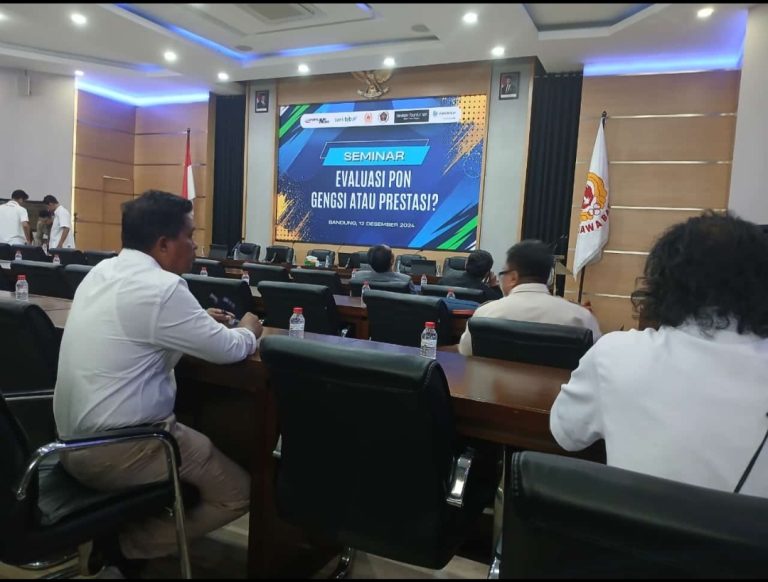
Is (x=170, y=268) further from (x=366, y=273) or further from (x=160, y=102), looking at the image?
(x=160, y=102)

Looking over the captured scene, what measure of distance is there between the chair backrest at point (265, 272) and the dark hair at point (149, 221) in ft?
8.29

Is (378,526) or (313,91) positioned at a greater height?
(313,91)

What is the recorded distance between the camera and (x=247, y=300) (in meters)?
3.04

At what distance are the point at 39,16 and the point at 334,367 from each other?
721 mm

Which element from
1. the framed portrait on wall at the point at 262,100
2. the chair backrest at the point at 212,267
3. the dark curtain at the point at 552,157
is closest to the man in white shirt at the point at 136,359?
the chair backrest at the point at 212,267

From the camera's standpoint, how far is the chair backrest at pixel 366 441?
41.8 inches

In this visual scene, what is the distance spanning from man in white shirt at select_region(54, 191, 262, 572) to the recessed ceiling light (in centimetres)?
103

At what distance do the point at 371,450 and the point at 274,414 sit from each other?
0.43 meters

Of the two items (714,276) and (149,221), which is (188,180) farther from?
(714,276)

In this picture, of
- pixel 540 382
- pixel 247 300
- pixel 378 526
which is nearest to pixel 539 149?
pixel 247 300

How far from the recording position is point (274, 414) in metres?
1.49

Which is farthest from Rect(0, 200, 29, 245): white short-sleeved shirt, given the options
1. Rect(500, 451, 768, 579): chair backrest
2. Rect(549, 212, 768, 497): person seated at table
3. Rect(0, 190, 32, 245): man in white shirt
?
Rect(500, 451, 768, 579): chair backrest

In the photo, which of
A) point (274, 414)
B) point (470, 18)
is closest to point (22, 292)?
point (274, 414)

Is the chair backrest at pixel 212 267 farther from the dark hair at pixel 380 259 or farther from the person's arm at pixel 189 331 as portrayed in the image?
the person's arm at pixel 189 331
